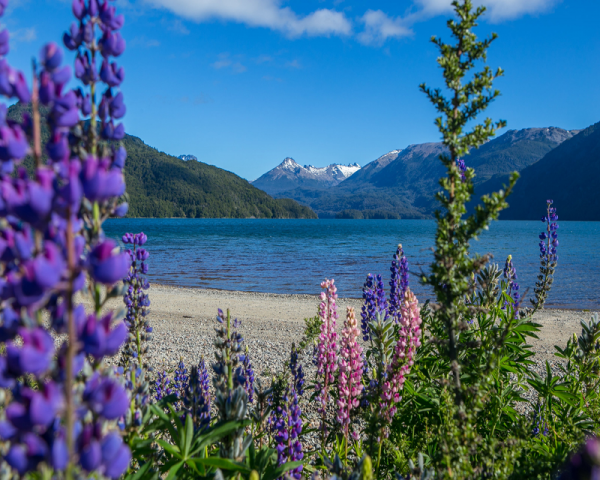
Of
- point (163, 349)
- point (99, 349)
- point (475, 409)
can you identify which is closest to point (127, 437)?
point (99, 349)

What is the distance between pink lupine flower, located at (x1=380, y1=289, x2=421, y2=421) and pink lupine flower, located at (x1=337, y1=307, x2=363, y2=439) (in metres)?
0.26

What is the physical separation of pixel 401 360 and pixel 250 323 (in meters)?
12.4

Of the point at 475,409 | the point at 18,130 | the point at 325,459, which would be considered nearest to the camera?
the point at 18,130

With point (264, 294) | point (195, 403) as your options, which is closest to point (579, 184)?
point (264, 294)

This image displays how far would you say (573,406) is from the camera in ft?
10.9

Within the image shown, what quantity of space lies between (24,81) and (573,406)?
4145 millimetres

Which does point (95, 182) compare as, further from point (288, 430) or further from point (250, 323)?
point (250, 323)

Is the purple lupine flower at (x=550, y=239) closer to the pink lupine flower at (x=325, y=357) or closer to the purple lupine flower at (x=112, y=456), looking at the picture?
the pink lupine flower at (x=325, y=357)

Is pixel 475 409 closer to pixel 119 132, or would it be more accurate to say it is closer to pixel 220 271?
pixel 119 132

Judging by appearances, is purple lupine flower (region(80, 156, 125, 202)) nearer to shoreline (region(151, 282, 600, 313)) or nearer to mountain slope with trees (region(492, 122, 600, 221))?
shoreline (region(151, 282, 600, 313))

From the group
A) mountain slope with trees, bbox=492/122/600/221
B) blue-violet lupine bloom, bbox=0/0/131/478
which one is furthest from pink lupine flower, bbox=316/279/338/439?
mountain slope with trees, bbox=492/122/600/221

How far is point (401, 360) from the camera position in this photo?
2.71 meters

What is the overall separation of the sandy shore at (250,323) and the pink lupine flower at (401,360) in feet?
13.1

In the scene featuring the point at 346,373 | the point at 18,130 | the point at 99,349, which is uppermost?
the point at 18,130
